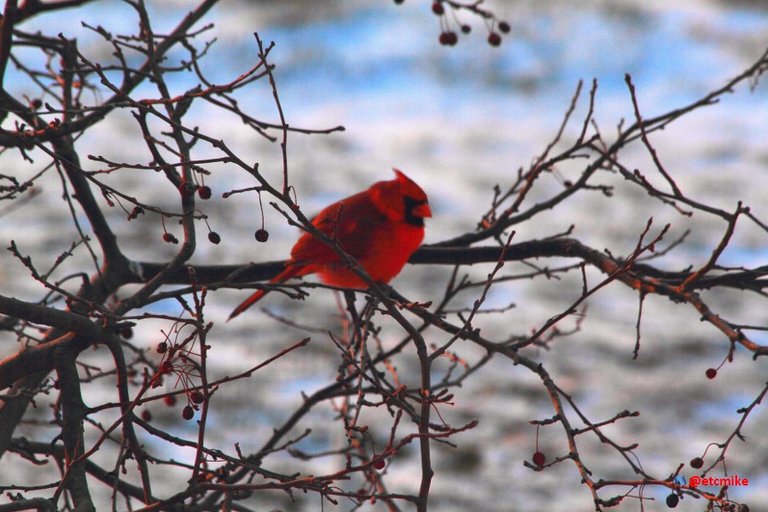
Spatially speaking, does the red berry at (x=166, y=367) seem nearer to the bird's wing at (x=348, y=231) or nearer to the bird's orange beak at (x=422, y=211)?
the bird's wing at (x=348, y=231)

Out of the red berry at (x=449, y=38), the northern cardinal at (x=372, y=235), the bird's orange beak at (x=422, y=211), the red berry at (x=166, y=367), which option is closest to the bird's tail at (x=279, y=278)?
the northern cardinal at (x=372, y=235)

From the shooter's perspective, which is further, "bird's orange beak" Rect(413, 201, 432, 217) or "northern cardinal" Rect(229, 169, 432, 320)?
"bird's orange beak" Rect(413, 201, 432, 217)

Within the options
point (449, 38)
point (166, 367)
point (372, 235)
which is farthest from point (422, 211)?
point (166, 367)

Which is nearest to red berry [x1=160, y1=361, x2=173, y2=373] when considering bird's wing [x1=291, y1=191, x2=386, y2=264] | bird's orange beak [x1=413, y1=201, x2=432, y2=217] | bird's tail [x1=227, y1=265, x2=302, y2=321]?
bird's tail [x1=227, y1=265, x2=302, y2=321]

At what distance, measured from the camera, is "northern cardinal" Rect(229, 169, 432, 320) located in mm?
2779

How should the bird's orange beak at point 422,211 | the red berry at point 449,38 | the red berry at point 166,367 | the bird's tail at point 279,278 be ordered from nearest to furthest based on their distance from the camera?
1. the red berry at point 166,367
2. the bird's tail at point 279,278
3. the red berry at point 449,38
4. the bird's orange beak at point 422,211

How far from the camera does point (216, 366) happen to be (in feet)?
14.2

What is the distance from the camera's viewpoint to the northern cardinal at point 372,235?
2.78m

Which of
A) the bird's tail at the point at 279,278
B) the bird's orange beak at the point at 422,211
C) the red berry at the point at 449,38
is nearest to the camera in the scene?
the bird's tail at the point at 279,278

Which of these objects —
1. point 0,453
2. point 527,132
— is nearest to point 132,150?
point 527,132

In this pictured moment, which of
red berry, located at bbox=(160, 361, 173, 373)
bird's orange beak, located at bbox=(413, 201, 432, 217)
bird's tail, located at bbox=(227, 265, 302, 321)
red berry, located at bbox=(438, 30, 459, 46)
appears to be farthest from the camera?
bird's orange beak, located at bbox=(413, 201, 432, 217)

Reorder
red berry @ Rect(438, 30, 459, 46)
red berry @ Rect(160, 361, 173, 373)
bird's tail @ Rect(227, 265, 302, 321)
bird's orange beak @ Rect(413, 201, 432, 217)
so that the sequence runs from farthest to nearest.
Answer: bird's orange beak @ Rect(413, 201, 432, 217) → red berry @ Rect(438, 30, 459, 46) → bird's tail @ Rect(227, 265, 302, 321) → red berry @ Rect(160, 361, 173, 373)

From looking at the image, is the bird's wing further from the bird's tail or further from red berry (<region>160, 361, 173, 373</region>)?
red berry (<region>160, 361, 173, 373</region>)

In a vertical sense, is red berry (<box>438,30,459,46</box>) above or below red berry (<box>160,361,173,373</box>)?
above
